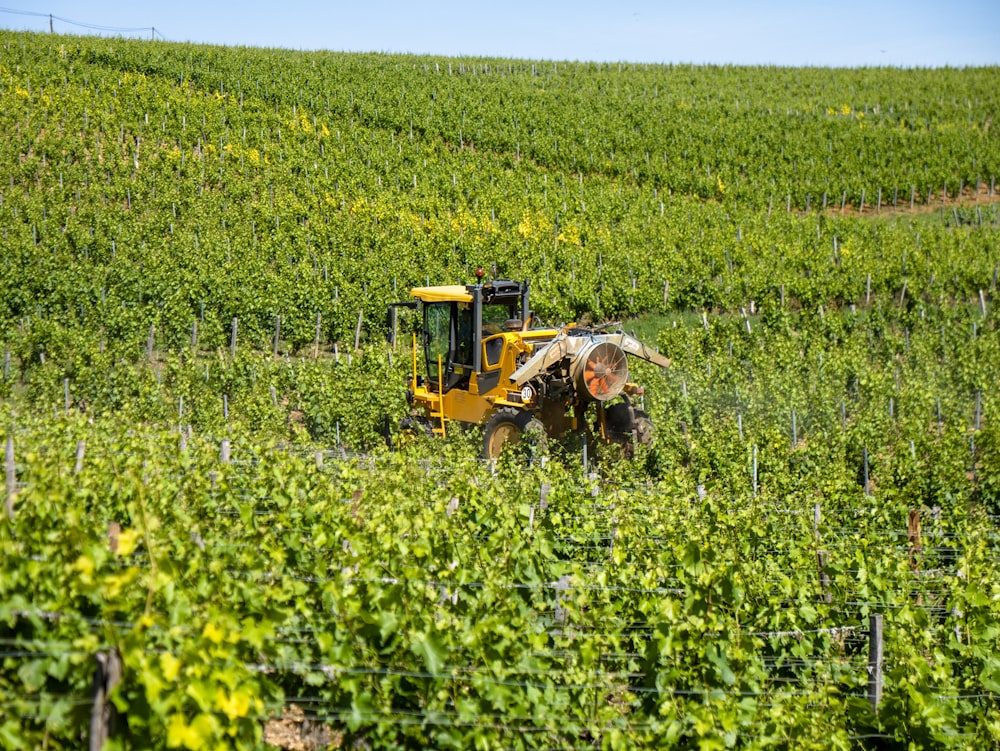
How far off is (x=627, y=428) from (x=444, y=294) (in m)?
2.83

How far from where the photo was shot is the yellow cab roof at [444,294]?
1202cm

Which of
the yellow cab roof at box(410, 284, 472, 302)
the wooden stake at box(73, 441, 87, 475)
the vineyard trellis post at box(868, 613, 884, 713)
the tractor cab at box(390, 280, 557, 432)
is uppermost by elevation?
the yellow cab roof at box(410, 284, 472, 302)

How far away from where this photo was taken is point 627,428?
11539mm

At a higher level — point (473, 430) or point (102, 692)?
point (102, 692)

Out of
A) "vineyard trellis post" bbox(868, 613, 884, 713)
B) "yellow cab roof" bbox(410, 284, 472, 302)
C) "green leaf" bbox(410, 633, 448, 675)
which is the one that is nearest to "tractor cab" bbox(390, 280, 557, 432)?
"yellow cab roof" bbox(410, 284, 472, 302)

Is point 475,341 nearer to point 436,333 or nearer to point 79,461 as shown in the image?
Answer: point 436,333

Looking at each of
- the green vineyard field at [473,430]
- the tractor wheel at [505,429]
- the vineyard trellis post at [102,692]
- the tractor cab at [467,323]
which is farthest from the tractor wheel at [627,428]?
the vineyard trellis post at [102,692]

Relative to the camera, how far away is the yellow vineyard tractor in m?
11.0

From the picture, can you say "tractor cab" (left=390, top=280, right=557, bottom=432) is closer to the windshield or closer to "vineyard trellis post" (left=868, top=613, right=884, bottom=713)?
the windshield

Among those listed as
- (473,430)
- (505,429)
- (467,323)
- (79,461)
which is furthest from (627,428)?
(79,461)

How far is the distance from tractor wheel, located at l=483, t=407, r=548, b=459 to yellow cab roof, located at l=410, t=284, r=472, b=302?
1493 millimetres

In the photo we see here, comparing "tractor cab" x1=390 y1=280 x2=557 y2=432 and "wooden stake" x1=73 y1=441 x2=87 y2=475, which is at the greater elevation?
"tractor cab" x1=390 y1=280 x2=557 y2=432

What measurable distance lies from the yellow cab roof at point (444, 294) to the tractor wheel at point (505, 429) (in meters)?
1.49

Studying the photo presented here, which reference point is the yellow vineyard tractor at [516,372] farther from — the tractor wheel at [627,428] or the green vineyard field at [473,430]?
the green vineyard field at [473,430]
